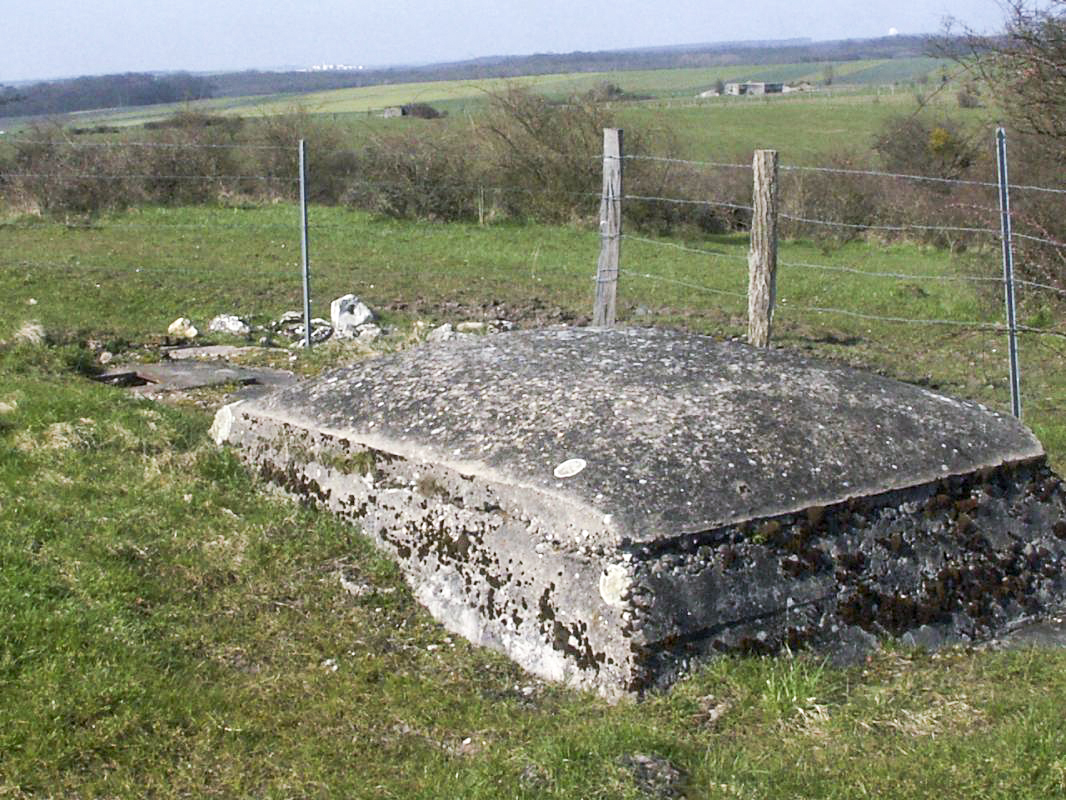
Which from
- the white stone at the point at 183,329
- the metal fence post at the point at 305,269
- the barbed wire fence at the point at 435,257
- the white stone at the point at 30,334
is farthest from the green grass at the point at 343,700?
the metal fence post at the point at 305,269

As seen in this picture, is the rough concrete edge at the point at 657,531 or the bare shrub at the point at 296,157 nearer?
the rough concrete edge at the point at 657,531

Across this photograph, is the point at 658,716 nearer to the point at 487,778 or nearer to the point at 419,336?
the point at 487,778

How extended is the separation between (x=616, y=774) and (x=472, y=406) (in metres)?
2.05

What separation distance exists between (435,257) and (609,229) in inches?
289

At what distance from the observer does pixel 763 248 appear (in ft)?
30.1

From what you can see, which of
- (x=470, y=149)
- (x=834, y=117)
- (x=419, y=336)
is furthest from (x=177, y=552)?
(x=834, y=117)

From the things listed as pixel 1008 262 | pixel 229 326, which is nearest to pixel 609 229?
pixel 1008 262

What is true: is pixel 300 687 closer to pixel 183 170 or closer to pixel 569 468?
pixel 569 468

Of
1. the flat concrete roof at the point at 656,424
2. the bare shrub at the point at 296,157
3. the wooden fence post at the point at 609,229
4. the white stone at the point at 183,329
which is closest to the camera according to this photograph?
the flat concrete roof at the point at 656,424

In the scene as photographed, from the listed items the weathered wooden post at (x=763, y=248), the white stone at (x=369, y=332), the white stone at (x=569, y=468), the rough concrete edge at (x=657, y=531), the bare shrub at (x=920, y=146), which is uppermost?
the bare shrub at (x=920, y=146)

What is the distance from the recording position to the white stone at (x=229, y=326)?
1134 centimetres

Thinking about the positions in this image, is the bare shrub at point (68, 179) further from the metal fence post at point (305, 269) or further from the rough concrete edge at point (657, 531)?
the rough concrete edge at point (657, 531)

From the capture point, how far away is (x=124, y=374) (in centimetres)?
904

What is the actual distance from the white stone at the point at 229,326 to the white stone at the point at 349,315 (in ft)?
2.61
